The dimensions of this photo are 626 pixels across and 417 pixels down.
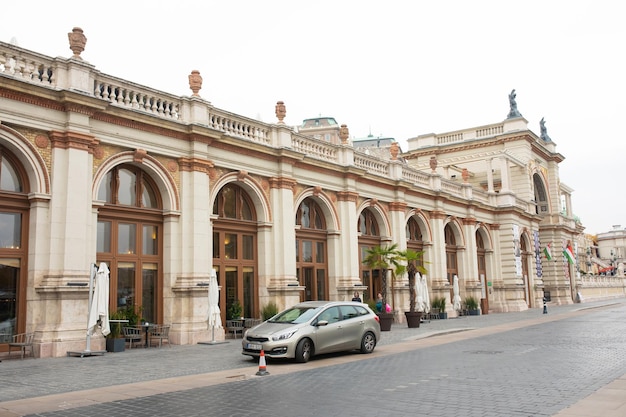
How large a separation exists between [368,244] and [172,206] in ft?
45.3

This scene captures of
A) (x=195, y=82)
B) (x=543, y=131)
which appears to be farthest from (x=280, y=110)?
(x=543, y=131)

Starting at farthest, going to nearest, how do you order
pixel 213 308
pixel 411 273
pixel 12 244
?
pixel 411 273 < pixel 213 308 < pixel 12 244

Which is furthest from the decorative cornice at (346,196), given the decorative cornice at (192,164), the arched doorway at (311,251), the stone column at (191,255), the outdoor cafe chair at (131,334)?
the outdoor cafe chair at (131,334)

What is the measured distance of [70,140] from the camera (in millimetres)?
18078

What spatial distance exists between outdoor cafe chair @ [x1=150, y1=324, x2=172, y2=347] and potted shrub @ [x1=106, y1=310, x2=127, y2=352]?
4.26ft

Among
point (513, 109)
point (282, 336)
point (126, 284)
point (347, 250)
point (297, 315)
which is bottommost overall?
point (282, 336)

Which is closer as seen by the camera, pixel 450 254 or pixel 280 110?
pixel 280 110

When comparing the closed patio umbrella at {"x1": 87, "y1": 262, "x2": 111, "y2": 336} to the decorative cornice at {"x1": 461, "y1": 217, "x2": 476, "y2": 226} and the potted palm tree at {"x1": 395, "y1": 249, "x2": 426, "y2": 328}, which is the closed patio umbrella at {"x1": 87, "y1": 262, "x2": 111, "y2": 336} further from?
the decorative cornice at {"x1": 461, "y1": 217, "x2": 476, "y2": 226}

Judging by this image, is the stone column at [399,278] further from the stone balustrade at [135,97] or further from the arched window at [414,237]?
the stone balustrade at [135,97]

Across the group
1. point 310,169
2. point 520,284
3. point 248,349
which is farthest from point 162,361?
point 520,284

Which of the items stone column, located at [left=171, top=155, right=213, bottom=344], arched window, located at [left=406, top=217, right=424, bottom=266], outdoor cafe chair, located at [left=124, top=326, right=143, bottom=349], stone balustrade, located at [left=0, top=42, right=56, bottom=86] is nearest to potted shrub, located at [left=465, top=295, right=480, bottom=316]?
arched window, located at [left=406, top=217, right=424, bottom=266]

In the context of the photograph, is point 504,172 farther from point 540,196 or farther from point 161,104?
point 161,104

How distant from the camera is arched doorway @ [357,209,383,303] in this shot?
31.9 meters

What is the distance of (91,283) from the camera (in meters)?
16.9
